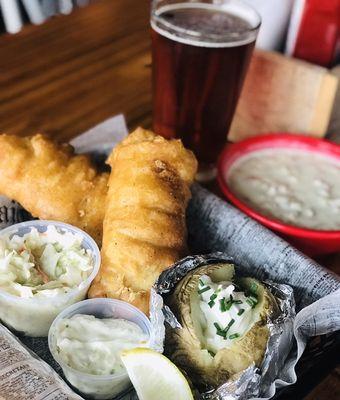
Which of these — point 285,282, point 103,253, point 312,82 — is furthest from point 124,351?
point 312,82

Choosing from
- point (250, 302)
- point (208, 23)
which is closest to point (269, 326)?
point (250, 302)

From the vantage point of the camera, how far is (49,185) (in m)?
1.15

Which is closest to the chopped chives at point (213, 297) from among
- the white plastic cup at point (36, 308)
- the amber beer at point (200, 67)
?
the white plastic cup at point (36, 308)

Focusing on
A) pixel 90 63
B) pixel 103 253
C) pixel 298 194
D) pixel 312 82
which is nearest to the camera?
pixel 103 253

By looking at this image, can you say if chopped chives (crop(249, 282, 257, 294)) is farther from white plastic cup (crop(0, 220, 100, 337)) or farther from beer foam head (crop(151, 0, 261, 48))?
beer foam head (crop(151, 0, 261, 48))

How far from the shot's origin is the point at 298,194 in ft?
4.13

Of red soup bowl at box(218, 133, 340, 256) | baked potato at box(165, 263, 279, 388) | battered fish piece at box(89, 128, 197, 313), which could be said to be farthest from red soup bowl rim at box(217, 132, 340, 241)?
baked potato at box(165, 263, 279, 388)

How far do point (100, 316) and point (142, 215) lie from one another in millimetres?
186

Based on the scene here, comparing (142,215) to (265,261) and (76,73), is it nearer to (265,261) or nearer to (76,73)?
(265,261)

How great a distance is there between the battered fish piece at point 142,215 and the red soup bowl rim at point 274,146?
0.12 metres

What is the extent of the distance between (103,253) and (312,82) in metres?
0.67

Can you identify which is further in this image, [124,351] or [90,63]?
[90,63]

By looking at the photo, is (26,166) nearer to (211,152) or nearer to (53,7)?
(211,152)

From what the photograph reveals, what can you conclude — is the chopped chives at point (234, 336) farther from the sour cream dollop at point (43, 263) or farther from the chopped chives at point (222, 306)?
the sour cream dollop at point (43, 263)
